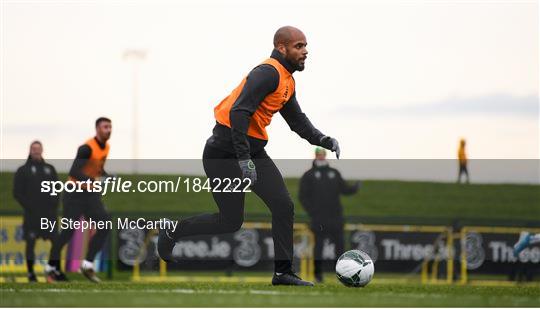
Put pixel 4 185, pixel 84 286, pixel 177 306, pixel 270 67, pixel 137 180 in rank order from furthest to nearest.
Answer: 1. pixel 137 180
2. pixel 4 185
3. pixel 84 286
4. pixel 270 67
5. pixel 177 306

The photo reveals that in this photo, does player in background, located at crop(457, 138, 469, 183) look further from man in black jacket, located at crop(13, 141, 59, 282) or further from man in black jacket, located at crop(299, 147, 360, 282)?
man in black jacket, located at crop(13, 141, 59, 282)

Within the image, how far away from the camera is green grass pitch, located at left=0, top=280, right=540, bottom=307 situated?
9.14 metres

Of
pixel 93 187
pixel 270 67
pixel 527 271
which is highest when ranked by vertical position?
pixel 270 67

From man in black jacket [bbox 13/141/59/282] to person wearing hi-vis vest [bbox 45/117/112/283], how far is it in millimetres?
1242

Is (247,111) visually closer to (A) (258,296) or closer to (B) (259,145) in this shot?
(B) (259,145)

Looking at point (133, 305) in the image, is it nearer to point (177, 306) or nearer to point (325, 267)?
point (177, 306)

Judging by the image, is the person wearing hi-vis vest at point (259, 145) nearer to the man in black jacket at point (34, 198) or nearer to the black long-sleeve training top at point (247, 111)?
the black long-sleeve training top at point (247, 111)

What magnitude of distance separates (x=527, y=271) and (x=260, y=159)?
35.8 feet

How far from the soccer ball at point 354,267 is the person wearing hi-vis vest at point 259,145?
1.28 ft

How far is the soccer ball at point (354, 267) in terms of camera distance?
34.9 feet

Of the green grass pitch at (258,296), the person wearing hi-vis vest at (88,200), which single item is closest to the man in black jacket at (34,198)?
the person wearing hi-vis vest at (88,200)

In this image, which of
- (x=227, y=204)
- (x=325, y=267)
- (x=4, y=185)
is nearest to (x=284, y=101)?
(x=227, y=204)

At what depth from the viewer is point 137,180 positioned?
2555 centimetres

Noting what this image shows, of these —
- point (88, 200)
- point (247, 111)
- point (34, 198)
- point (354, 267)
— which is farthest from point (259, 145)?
point (34, 198)
